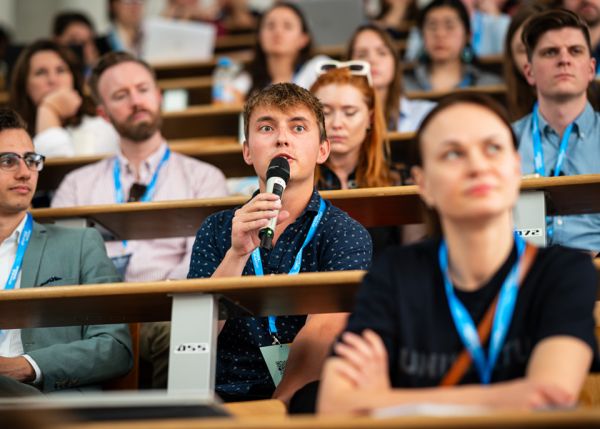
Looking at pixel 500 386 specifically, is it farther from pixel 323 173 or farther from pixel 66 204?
pixel 66 204

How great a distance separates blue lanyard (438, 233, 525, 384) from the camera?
176 cm

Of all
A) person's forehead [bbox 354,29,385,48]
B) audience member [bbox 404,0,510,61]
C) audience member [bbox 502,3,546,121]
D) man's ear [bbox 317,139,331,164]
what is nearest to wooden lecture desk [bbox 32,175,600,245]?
man's ear [bbox 317,139,331,164]

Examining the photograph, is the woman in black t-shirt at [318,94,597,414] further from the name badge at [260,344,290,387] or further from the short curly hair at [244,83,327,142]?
the short curly hair at [244,83,327,142]

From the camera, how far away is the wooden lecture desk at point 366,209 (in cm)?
271

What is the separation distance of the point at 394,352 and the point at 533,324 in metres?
0.25

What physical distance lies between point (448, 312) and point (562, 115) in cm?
175

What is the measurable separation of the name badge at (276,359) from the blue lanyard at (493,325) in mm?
724

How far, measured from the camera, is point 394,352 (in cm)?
182

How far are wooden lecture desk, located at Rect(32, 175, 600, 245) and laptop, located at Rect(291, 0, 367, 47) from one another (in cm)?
272

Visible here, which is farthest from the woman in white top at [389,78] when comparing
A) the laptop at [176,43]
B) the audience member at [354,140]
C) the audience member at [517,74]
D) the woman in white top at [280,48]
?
the laptop at [176,43]

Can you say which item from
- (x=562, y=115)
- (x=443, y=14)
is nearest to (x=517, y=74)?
(x=562, y=115)

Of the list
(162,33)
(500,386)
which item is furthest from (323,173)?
(162,33)

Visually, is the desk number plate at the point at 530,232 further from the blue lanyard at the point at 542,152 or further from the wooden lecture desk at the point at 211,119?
the wooden lecture desk at the point at 211,119

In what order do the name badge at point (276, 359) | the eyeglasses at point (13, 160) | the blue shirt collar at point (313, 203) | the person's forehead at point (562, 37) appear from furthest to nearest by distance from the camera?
the person's forehead at point (562, 37) < the eyeglasses at point (13, 160) < the blue shirt collar at point (313, 203) < the name badge at point (276, 359)
